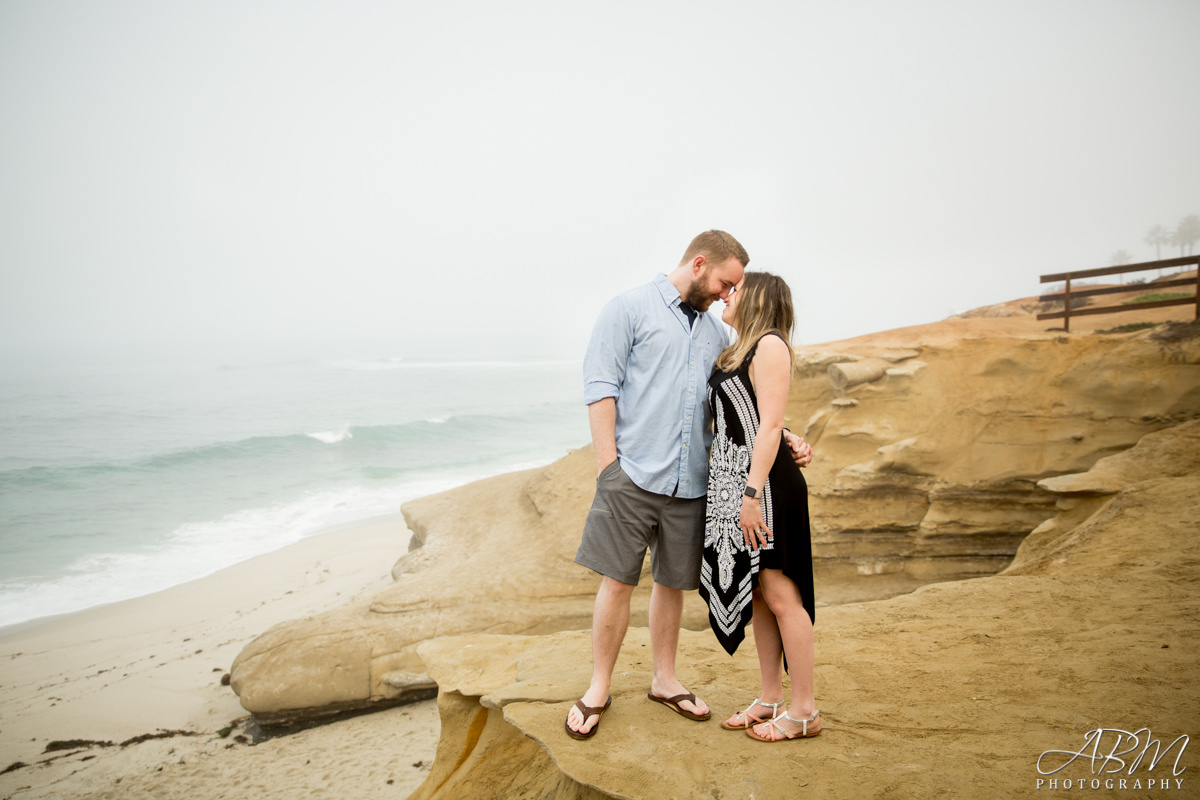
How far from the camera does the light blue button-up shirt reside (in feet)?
8.16

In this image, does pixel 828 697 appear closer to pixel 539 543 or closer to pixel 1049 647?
pixel 1049 647

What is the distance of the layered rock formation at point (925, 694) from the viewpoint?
2014 mm

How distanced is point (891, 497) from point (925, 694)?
12.8ft

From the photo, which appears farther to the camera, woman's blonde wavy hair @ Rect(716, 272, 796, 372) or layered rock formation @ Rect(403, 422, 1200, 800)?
woman's blonde wavy hair @ Rect(716, 272, 796, 372)

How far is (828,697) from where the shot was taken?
2717 mm

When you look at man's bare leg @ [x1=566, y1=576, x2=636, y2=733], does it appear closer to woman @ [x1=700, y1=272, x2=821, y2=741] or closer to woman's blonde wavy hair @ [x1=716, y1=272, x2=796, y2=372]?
woman @ [x1=700, y1=272, x2=821, y2=741]

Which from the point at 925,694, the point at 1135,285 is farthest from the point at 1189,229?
the point at 925,694

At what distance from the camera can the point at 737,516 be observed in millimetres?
2400

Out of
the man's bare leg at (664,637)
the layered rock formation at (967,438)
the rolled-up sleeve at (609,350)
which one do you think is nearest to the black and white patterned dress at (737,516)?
the man's bare leg at (664,637)

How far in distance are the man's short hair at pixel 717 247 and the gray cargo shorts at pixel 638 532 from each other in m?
0.93

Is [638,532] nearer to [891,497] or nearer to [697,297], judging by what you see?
[697,297]

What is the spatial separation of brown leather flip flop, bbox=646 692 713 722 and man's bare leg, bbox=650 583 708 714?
22 millimetres

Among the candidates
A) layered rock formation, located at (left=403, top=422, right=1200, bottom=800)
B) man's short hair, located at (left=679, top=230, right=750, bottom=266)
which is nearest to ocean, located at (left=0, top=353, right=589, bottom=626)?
layered rock formation, located at (left=403, top=422, right=1200, bottom=800)

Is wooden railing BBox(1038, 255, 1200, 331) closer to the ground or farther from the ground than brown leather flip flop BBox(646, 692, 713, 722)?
farther from the ground
